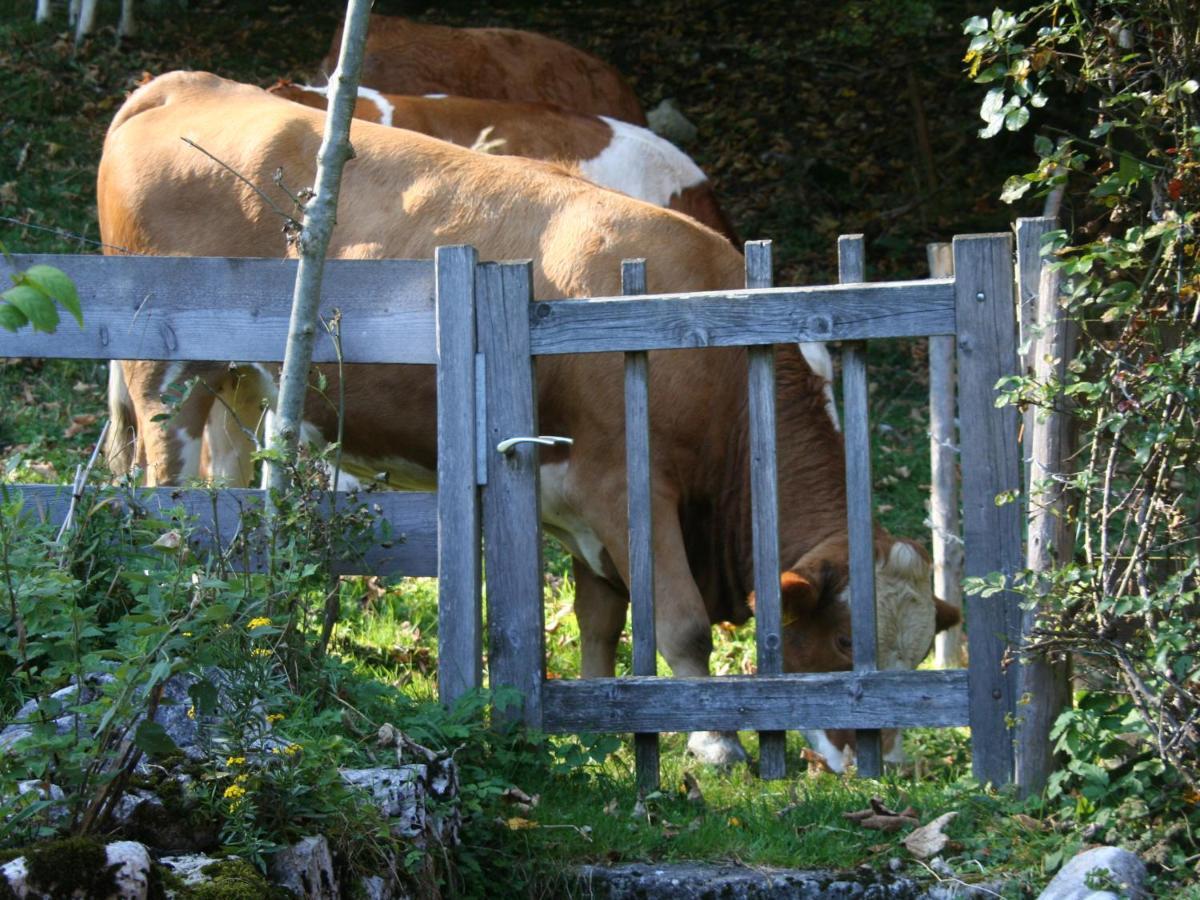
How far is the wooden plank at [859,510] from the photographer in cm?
430

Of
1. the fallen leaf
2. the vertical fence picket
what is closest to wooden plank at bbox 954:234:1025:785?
the fallen leaf

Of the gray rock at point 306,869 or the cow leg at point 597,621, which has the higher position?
the cow leg at point 597,621

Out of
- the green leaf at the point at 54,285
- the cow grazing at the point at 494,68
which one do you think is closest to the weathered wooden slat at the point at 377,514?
the green leaf at the point at 54,285

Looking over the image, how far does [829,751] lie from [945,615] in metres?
0.71

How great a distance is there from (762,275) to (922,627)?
1.47 metres

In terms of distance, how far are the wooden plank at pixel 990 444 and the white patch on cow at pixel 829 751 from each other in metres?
0.78

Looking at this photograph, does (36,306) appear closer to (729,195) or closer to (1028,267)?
(1028,267)

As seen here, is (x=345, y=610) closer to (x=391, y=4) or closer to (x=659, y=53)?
(x=659, y=53)

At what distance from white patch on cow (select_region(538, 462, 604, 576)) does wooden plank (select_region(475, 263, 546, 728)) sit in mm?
761

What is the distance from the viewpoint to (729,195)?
1258 cm

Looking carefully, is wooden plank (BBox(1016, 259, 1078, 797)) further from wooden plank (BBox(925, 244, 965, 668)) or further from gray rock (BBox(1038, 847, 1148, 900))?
wooden plank (BBox(925, 244, 965, 668))

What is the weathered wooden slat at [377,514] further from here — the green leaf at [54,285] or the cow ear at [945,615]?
the green leaf at [54,285]

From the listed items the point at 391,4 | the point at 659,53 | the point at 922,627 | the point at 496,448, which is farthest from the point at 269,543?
the point at 391,4

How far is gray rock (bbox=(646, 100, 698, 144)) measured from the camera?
44.1ft
